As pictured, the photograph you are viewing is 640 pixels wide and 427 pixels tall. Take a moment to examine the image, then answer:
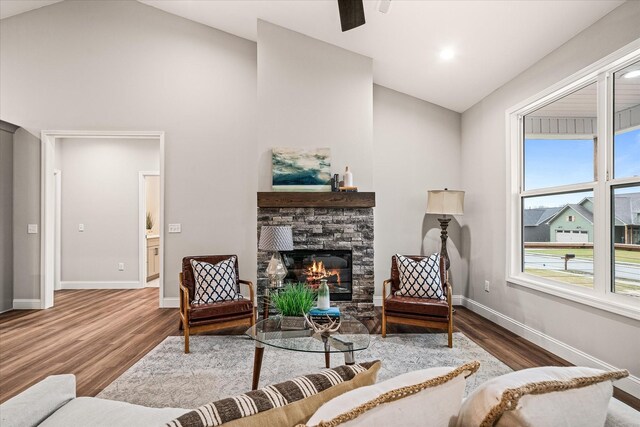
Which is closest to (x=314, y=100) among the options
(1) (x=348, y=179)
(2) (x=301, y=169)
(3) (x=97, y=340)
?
(2) (x=301, y=169)

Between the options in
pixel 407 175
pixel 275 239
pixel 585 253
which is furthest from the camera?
pixel 407 175

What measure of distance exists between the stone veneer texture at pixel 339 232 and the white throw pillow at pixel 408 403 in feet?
12.0

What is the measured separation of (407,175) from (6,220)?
17.9 ft

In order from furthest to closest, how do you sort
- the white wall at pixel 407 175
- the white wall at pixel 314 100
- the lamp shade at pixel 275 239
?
the white wall at pixel 407 175 < the white wall at pixel 314 100 < the lamp shade at pixel 275 239

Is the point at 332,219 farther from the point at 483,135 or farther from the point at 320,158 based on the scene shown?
the point at 483,135

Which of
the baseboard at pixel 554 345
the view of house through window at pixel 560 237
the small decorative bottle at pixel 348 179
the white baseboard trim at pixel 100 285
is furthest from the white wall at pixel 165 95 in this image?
the view of house through window at pixel 560 237

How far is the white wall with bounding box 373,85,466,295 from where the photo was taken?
513 cm

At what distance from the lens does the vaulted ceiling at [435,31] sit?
3.00m

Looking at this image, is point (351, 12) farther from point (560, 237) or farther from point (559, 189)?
point (560, 237)

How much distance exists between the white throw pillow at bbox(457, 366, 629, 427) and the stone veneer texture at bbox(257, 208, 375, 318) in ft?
12.0

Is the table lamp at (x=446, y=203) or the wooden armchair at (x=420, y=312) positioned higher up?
the table lamp at (x=446, y=203)

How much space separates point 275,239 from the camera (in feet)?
12.7

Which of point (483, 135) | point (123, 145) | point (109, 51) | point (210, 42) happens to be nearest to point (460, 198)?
point (483, 135)

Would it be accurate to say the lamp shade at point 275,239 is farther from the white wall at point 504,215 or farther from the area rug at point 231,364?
the white wall at point 504,215
